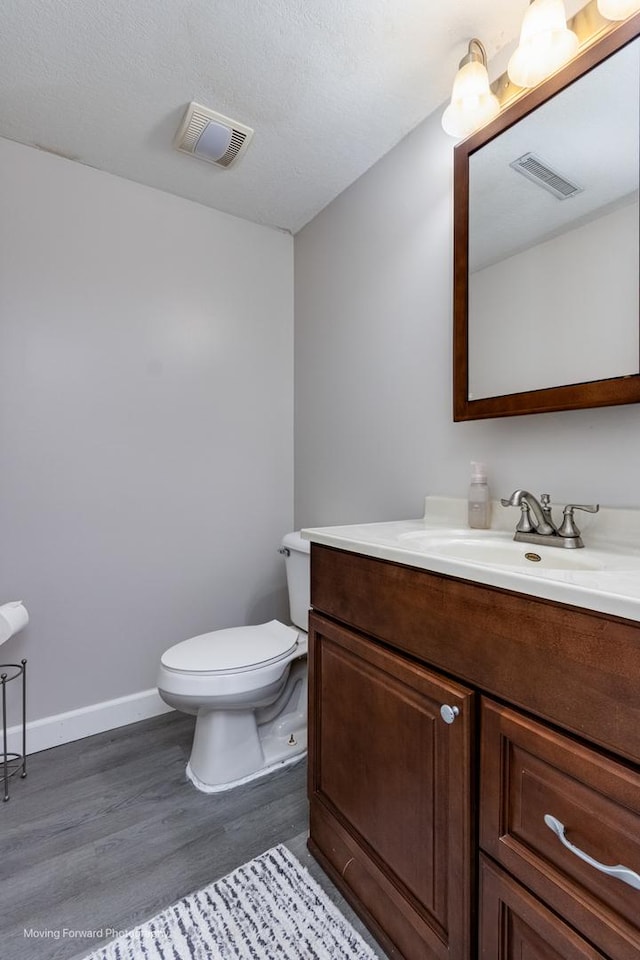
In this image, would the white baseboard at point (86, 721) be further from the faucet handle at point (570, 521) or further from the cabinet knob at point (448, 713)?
the faucet handle at point (570, 521)

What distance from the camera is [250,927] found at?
103cm

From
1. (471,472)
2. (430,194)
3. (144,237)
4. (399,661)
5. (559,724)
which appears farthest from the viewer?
(144,237)

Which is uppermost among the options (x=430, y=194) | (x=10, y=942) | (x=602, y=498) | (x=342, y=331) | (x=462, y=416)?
(x=430, y=194)

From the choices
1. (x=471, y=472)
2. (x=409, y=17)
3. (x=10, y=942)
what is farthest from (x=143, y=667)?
(x=409, y=17)

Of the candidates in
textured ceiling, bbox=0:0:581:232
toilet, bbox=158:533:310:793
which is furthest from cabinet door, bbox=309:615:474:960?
textured ceiling, bbox=0:0:581:232

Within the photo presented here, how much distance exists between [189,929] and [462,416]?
1419mm

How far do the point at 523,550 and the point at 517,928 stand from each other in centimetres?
65

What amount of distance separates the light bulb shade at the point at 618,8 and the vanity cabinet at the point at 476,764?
123 centimetres

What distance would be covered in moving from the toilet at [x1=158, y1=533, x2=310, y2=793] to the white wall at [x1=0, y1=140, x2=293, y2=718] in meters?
0.45

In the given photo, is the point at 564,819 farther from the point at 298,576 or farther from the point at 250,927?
the point at 298,576

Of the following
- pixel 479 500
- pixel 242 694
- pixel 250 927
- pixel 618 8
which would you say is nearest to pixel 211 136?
pixel 618 8

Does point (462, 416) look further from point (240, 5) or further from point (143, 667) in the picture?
point (143, 667)

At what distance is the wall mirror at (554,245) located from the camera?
0.99 metres

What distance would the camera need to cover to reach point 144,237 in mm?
1882
